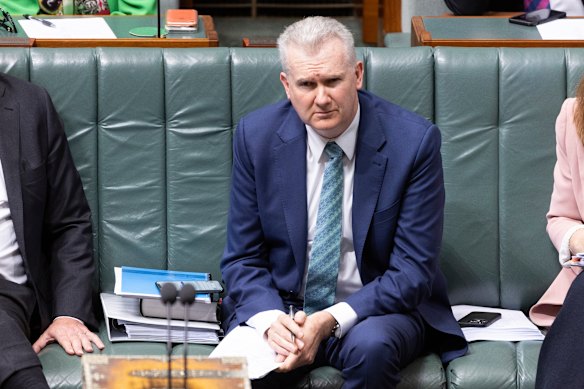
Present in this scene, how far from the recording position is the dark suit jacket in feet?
10.6

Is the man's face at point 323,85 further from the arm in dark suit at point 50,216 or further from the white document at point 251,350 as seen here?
the arm in dark suit at point 50,216

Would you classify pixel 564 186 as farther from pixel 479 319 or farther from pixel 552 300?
pixel 479 319

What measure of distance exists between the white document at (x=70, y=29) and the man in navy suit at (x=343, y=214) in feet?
2.74

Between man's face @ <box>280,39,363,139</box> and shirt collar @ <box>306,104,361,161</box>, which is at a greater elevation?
man's face @ <box>280,39,363,139</box>

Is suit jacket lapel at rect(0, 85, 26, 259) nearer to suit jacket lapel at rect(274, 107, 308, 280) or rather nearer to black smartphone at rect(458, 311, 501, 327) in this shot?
suit jacket lapel at rect(274, 107, 308, 280)

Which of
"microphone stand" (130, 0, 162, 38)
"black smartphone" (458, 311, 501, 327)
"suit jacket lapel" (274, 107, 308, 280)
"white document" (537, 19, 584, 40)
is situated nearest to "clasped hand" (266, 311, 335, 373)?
"suit jacket lapel" (274, 107, 308, 280)

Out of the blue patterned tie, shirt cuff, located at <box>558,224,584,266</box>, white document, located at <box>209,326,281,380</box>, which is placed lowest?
white document, located at <box>209,326,281,380</box>

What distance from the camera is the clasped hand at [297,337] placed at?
9.37 feet

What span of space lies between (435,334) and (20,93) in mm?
1300

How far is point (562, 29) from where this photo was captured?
388 cm

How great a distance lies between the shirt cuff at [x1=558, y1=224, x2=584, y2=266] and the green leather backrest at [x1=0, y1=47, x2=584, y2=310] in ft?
0.66

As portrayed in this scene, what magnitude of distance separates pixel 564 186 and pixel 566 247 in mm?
184

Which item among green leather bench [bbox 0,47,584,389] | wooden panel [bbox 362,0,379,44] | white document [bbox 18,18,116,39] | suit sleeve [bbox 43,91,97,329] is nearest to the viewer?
suit sleeve [bbox 43,91,97,329]

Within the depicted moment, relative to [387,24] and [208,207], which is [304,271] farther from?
[387,24]
